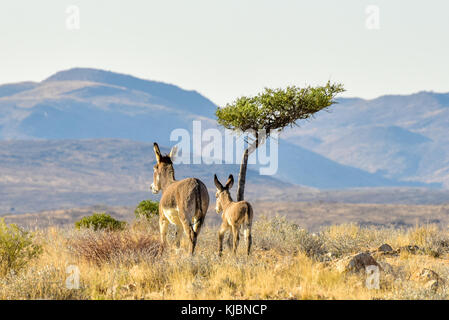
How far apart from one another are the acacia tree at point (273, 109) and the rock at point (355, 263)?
19.7 ft

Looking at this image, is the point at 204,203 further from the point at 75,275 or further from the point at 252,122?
the point at 252,122

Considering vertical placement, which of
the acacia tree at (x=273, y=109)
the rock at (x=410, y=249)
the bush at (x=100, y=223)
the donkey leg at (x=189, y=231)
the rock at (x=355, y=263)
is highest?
the acacia tree at (x=273, y=109)

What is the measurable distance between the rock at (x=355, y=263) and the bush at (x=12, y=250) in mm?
6753

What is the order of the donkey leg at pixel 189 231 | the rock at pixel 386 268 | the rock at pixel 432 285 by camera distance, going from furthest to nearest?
the donkey leg at pixel 189 231 < the rock at pixel 386 268 < the rock at pixel 432 285

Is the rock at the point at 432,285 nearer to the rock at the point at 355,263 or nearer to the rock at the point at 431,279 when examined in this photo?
the rock at the point at 431,279

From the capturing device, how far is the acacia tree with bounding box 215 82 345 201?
60.5 feet

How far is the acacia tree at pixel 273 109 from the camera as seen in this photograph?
727 inches

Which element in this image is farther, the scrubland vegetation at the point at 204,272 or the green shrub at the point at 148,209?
the green shrub at the point at 148,209

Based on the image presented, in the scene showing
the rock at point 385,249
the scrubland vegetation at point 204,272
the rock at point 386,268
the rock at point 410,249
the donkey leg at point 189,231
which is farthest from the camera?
the rock at point 410,249

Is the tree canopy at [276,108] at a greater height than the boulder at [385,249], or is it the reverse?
the tree canopy at [276,108]

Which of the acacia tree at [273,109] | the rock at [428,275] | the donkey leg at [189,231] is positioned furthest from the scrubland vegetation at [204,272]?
the acacia tree at [273,109]

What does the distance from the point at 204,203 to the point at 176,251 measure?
4.06ft

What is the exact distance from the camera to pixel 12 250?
1470cm
